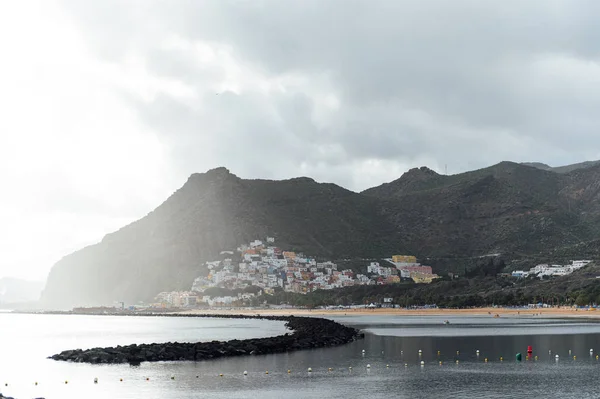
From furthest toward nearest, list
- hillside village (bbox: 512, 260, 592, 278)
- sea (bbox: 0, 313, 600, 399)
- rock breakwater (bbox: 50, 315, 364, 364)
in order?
hillside village (bbox: 512, 260, 592, 278), rock breakwater (bbox: 50, 315, 364, 364), sea (bbox: 0, 313, 600, 399)

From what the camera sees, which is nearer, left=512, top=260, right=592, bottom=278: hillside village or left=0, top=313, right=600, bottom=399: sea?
left=0, top=313, right=600, bottom=399: sea

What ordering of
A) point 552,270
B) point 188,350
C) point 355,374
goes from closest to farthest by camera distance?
point 355,374 < point 188,350 < point 552,270

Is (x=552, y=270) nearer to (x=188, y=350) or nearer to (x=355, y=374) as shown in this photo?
(x=188, y=350)

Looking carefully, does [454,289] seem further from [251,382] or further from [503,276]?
[251,382]

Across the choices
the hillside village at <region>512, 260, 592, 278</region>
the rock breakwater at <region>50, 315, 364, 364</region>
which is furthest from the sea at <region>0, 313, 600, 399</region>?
the hillside village at <region>512, 260, 592, 278</region>

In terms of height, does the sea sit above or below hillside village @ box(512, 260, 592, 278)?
below

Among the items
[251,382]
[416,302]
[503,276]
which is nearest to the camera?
[251,382]

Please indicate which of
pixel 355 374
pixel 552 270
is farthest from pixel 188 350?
pixel 552 270

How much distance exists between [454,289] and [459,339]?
121828 millimetres

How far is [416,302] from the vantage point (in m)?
180

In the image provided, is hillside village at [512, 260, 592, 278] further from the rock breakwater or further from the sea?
the rock breakwater

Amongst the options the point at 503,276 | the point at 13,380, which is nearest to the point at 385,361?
the point at 13,380

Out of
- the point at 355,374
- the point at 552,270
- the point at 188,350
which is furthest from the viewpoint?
the point at 552,270

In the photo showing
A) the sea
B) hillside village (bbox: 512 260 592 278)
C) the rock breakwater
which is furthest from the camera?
hillside village (bbox: 512 260 592 278)
